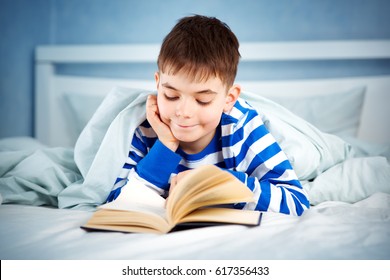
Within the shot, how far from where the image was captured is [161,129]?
45.9 inches

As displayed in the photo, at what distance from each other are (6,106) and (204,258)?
1.94 meters

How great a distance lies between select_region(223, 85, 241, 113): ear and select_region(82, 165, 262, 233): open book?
0.38 metres

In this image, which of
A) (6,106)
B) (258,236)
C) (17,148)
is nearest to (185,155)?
(258,236)

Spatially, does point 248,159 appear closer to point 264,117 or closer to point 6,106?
point 264,117

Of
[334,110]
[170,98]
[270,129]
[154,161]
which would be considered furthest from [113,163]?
[334,110]

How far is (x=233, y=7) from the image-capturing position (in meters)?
2.38

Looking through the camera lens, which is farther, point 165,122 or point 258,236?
point 165,122

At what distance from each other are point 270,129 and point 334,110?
2.40ft

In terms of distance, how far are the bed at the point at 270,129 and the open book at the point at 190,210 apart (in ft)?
0.07

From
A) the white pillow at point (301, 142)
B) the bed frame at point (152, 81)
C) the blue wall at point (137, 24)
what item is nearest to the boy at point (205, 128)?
the white pillow at point (301, 142)

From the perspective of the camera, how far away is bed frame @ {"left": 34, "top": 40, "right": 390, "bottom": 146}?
2.08 meters

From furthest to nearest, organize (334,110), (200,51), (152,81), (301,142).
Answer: (152,81) < (334,110) < (301,142) < (200,51)

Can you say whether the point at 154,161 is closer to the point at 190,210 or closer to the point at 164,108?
the point at 164,108

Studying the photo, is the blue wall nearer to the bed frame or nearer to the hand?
the bed frame
